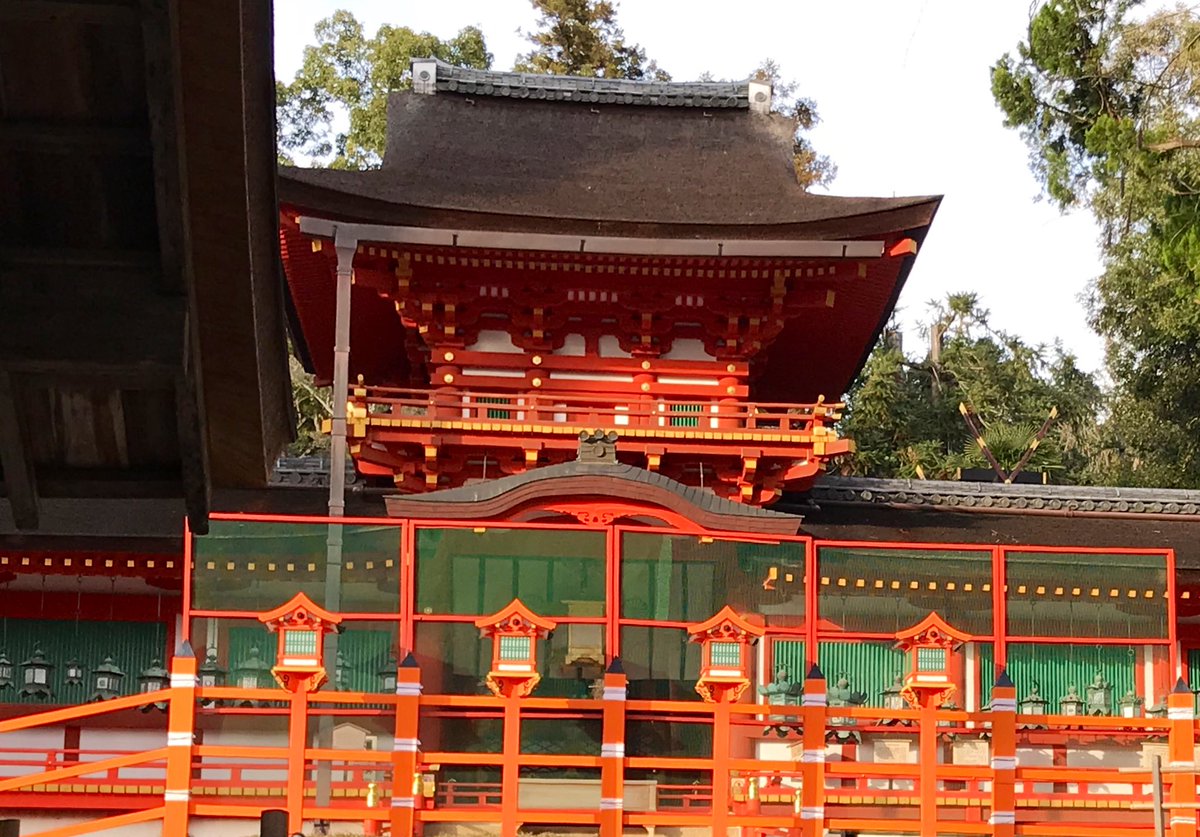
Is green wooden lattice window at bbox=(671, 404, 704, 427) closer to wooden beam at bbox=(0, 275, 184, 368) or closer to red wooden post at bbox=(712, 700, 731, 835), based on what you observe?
red wooden post at bbox=(712, 700, 731, 835)

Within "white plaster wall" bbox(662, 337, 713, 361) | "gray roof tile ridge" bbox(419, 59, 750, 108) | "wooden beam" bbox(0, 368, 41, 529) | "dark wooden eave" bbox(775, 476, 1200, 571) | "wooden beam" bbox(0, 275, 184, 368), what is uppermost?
"gray roof tile ridge" bbox(419, 59, 750, 108)

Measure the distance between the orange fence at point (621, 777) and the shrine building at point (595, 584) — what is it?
3cm

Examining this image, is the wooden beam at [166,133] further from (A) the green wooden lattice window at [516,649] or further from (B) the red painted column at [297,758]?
(A) the green wooden lattice window at [516,649]

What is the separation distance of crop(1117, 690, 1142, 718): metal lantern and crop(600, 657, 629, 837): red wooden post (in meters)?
4.19

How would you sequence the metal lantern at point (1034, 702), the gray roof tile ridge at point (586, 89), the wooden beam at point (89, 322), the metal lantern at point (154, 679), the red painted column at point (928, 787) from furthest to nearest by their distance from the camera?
the gray roof tile ridge at point (586, 89)
the metal lantern at point (154, 679)
the metal lantern at point (1034, 702)
the red painted column at point (928, 787)
the wooden beam at point (89, 322)

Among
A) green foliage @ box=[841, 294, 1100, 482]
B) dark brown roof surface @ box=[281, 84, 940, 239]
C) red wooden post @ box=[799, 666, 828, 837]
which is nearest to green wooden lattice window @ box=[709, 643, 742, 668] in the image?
red wooden post @ box=[799, 666, 828, 837]

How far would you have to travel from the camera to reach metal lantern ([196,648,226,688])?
12.2 meters

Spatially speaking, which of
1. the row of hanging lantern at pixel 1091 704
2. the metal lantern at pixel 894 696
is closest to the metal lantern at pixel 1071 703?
the row of hanging lantern at pixel 1091 704

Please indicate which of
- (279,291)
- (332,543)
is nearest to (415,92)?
(332,543)

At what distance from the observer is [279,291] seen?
600 centimetres

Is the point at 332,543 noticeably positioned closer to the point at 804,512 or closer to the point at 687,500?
the point at 687,500

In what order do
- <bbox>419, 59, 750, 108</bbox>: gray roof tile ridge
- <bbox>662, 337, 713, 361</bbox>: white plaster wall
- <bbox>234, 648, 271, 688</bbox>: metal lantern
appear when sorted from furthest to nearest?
<bbox>419, 59, 750, 108</bbox>: gray roof tile ridge < <bbox>662, 337, 713, 361</bbox>: white plaster wall < <bbox>234, 648, 271, 688</bbox>: metal lantern

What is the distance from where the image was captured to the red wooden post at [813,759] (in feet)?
36.9

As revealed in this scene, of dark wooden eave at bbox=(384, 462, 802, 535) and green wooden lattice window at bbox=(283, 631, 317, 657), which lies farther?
dark wooden eave at bbox=(384, 462, 802, 535)
